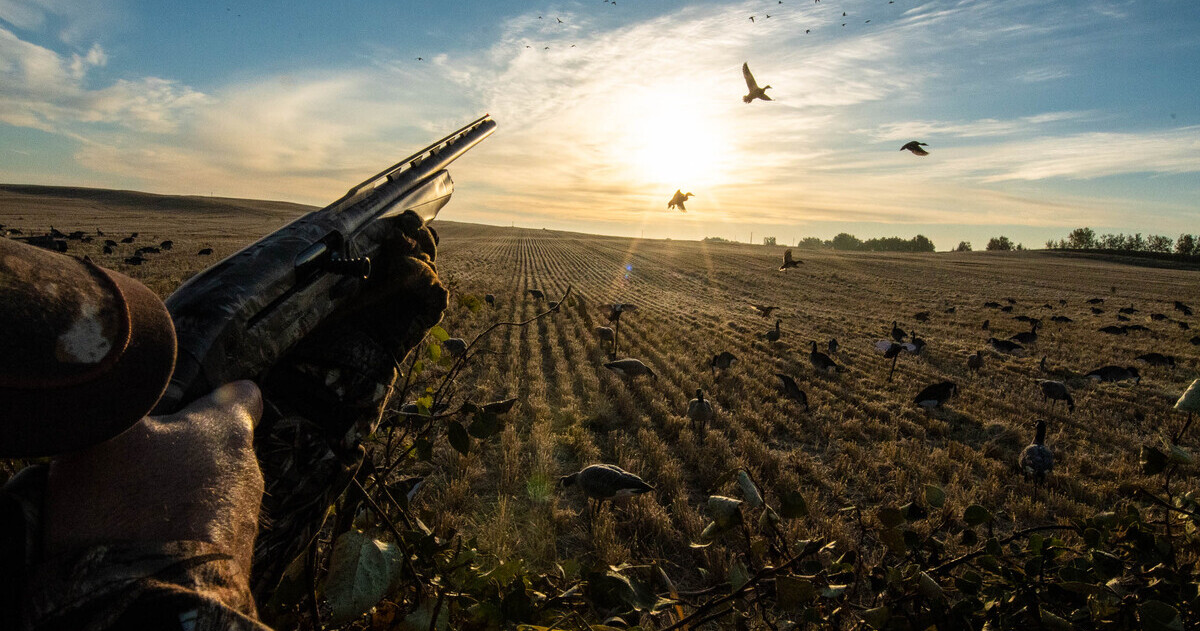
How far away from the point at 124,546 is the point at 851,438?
8175 mm

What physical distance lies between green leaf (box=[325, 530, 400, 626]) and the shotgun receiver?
550mm

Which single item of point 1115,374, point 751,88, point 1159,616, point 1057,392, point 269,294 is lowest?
point 1057,392

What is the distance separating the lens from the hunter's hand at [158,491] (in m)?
0.71

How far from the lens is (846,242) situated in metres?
130

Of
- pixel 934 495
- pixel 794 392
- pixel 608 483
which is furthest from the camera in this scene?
pixel 794 392

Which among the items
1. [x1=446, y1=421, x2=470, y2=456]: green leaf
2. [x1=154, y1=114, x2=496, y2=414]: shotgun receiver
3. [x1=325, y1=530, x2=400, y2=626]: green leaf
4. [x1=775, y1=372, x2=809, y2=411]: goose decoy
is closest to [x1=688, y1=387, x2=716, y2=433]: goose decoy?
[x1=775, y1=372, x2=809, y2=411]: goose decoy

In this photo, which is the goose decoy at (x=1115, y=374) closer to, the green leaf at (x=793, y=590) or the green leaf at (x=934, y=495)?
the green leaf at (x=934, y=495)

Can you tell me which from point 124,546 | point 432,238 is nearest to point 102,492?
point 124,546

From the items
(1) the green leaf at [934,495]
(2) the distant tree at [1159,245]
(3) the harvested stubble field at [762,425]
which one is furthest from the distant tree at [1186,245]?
(1) the green leaf at [934,495]

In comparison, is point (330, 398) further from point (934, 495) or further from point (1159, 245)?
point (1159, 245)

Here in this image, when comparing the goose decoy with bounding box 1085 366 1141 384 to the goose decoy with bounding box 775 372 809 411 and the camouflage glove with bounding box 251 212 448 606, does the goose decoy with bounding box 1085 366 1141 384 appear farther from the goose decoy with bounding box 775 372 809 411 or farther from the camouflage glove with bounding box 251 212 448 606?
the camouflage glove with bounding box 251 212 448 606

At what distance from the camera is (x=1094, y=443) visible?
773 cm

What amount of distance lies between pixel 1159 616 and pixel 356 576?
1.87m

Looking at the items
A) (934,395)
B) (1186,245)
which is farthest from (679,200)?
(1186,245)
